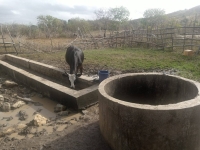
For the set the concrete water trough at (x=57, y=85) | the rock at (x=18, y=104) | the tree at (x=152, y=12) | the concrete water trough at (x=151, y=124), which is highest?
the tree at (x=152, y=12)

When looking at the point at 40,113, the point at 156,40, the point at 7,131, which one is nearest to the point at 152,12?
the point at 156,40

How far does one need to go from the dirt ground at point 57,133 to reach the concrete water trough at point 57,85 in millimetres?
258

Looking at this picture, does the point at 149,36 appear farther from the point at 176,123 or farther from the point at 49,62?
the point at 176,123

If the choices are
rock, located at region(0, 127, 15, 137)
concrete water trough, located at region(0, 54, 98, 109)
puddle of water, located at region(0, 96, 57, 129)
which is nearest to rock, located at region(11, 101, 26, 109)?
puddle of water, located at region(0, 96, 57, 129)

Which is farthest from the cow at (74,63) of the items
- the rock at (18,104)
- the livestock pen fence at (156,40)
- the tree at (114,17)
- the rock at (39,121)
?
the tree at (114,17)

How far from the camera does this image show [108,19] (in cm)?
3020

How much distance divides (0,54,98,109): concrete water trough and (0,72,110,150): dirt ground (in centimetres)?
26

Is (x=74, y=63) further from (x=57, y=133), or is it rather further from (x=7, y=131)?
(x=7, y=131)

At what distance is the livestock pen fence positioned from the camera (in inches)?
416

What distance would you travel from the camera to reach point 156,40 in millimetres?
11633

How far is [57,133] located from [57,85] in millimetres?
1833

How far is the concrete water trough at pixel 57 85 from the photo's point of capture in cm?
434

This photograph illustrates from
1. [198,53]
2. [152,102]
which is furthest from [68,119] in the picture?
[198,53]

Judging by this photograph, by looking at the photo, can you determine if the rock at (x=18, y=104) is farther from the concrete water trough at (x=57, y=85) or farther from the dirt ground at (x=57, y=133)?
the concrete water trough at (x=57, y=85)
